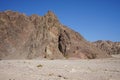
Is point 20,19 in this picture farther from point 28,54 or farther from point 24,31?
point 28,54

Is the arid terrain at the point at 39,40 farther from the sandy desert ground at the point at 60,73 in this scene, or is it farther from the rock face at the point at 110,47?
the rock face at the point at 110,47

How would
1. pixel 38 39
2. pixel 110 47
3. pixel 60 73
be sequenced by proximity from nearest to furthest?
pixel 60 73
pixel 38 39
pixel 110 47

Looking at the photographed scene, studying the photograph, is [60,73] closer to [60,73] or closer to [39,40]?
[60,73]

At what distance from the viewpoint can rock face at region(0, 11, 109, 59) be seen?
6438cm

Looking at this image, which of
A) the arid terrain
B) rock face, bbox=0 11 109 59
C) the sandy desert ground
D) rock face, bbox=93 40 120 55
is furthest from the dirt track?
rock face, bbox=93 40 120 55

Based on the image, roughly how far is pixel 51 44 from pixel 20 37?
1010 centimetres

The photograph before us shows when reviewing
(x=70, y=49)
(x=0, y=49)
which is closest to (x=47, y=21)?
(x=70, y=49)

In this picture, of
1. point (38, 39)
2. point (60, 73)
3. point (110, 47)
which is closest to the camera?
point (60, 73)

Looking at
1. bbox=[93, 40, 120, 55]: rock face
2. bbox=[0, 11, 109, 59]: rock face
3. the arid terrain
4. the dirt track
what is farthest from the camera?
bbox=[93, 40, 120, 55]: rock face

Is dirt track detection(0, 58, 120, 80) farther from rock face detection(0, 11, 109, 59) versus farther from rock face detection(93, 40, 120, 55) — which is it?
rock face detection(93, 40, 120, 55)

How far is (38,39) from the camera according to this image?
A: 6831 centimetres

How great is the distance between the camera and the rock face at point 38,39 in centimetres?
6438

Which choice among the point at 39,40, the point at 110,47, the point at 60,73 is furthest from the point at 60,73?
the point at 110,47

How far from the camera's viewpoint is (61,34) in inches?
2724
